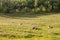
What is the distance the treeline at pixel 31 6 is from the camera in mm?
101250

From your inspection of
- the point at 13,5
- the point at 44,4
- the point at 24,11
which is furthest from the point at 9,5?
the point at 44,4

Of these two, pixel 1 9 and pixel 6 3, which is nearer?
pixel 1 9

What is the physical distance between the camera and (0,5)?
333ft

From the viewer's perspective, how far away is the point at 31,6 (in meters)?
105

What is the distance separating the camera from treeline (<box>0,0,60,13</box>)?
332 feet

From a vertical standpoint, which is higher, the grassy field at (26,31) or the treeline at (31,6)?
the grassy field at (26,31)

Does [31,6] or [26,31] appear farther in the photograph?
[31,6]

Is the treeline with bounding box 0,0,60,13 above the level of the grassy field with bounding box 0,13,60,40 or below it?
below

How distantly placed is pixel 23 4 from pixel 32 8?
16.4 ft

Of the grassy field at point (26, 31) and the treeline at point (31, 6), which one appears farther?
the treeline at point (31, 6)

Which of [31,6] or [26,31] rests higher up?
[26,31]

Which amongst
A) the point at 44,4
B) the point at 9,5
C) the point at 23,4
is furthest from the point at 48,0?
the point at 9,5

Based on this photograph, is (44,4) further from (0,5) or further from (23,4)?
(0,5)

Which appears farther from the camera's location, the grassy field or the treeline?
the treeline
